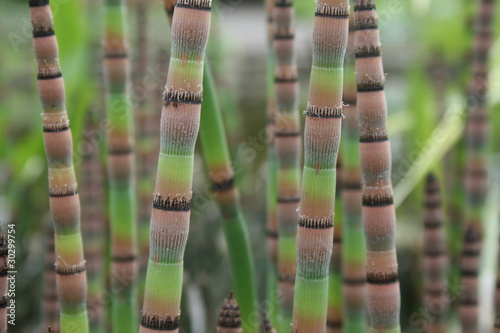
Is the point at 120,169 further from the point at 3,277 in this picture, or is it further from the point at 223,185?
the point at 3,277

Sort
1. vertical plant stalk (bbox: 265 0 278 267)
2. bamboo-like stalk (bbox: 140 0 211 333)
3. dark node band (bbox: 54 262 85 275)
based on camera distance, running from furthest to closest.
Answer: vertical plant stalk (bbox: 265 0 278 267)
dark node band (bbox: 54 262 85 275)
bamboo-like stalk (bbox: 140 0 211 333)

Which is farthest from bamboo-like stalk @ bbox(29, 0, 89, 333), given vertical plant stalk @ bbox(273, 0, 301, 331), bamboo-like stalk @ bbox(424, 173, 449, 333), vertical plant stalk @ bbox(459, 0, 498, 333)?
vertical plant stalk @ bbox(459, 0, 498, 333)

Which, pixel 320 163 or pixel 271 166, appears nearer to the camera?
pixel 320 163

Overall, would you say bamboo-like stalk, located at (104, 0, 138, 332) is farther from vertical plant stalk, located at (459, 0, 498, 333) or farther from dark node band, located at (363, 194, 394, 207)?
vertical plant stalk, located at (459, 0, 498, 333)

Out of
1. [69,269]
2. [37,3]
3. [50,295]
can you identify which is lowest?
[50,295]

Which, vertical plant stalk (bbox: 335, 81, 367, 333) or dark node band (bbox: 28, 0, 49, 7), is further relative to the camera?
vertical plant stalk (bbox: 335, 81, 367, 333)

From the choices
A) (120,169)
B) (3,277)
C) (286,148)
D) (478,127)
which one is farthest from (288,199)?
(478,127)

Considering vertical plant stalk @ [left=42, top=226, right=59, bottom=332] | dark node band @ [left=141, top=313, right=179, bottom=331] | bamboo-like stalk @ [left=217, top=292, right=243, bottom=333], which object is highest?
dark node band @ [left=141, top=313, right=179, bottom=331]
